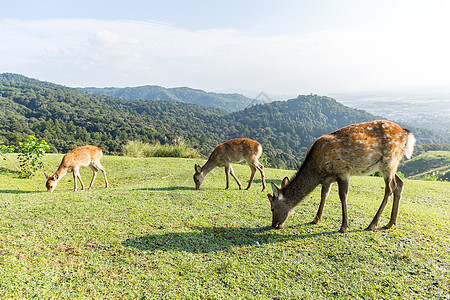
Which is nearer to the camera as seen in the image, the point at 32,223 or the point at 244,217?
the point at 32,223

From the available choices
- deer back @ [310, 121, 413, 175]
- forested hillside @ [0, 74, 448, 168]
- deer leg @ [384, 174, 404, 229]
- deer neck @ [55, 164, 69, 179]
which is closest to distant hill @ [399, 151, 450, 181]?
forested hillside @ [0, 74, 448, 168]

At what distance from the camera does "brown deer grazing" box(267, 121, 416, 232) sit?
5.18m

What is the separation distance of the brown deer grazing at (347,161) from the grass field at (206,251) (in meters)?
0.62

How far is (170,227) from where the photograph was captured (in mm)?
5602

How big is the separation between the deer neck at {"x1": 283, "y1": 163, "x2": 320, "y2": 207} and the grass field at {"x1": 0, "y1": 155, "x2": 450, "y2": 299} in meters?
0.74

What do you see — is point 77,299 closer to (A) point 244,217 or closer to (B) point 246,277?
(B) point 246,277

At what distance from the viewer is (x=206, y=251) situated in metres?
4.65

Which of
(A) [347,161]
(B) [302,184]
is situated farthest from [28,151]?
(A) [347,161]

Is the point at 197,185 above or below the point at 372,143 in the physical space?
below

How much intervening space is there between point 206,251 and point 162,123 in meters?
125

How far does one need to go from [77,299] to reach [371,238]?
5207 mm

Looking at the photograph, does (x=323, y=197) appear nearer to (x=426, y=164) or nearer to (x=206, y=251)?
(x=206, y=251)

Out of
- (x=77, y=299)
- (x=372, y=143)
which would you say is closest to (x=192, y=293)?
(x=77, y=299)

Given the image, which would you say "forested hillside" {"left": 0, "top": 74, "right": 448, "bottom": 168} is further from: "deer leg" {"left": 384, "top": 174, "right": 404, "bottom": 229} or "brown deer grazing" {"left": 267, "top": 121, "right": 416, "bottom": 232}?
"brown deer grazing" {"left": 267, "top": 121, "right": 416, "bottom": 232}
